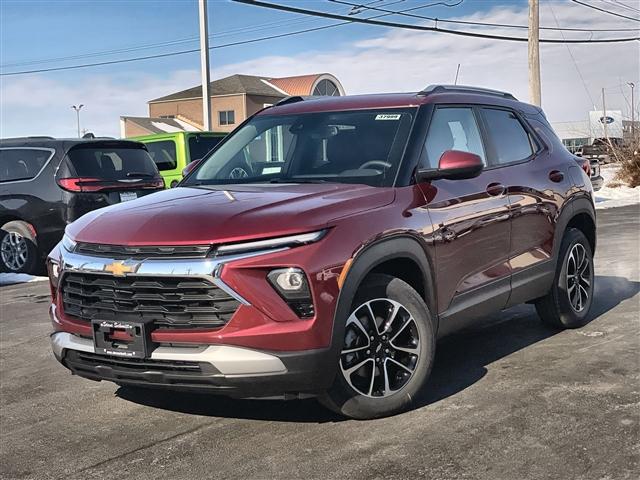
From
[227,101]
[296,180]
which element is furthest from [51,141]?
[227,101]

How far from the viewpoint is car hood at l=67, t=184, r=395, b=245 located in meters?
3.61

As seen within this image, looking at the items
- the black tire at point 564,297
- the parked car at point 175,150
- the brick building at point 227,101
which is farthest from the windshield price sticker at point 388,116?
the brick building at point 227,101

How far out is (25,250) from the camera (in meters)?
10.1

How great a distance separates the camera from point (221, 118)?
6512cm

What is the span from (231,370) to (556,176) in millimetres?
3436

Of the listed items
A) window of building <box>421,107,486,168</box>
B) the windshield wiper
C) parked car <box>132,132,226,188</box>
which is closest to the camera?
the windshield wiper

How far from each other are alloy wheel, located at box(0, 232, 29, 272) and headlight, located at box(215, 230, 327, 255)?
732 cm

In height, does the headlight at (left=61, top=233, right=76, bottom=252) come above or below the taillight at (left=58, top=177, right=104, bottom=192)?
above

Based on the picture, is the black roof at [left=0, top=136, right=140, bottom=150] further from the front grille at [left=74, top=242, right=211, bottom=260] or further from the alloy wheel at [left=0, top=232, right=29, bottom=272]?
the front grille at [left=74, top=242, right=211, bottom=260]

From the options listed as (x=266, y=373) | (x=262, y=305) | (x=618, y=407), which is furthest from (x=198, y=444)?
(x=618, y=407)

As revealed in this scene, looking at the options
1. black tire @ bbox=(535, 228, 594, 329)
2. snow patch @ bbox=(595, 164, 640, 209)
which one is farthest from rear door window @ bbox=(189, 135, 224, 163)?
snow patch @ bbox=(595, 164, 640, 209)

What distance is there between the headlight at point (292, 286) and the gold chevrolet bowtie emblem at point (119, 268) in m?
0.68

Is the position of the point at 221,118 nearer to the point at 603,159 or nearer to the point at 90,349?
the point at 603,159

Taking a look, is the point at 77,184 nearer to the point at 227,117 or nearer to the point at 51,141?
the point at 51,141
